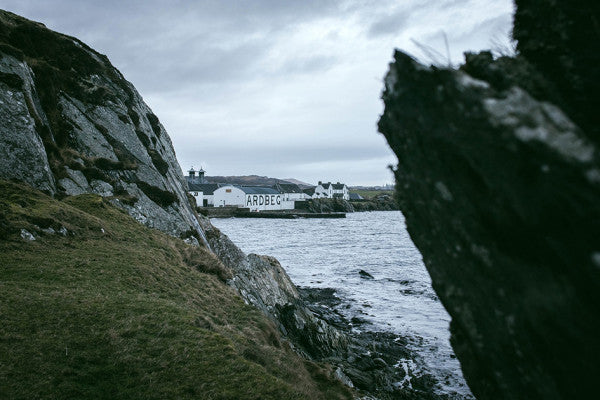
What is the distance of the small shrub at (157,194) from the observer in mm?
24031

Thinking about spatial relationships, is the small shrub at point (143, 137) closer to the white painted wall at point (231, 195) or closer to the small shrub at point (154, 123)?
the small shrub at point (154, 123)

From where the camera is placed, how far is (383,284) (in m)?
35.0

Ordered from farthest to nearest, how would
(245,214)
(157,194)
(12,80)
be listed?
1. (245,214)
2. (157,194)
3. (12,80)

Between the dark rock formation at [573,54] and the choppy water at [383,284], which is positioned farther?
the choppy water at [383,284]

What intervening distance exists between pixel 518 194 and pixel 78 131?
Answer: 27.9 metres

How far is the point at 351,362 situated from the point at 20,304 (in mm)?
12987

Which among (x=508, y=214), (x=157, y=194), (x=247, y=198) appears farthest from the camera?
(x=247, y=198)

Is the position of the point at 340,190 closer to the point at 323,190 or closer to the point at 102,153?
the point at 323,190

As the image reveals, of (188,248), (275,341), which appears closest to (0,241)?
(188,248)

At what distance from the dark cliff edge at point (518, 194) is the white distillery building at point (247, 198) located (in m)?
137

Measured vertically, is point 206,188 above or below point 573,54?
above

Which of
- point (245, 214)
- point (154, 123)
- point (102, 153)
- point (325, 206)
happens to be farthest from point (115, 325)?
point (325, 206)

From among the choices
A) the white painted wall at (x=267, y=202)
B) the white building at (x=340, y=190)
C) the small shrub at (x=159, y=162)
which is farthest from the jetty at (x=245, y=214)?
the small shrub at (x=159, y=162)

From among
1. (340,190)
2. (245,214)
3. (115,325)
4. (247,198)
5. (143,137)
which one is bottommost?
(245,214)
